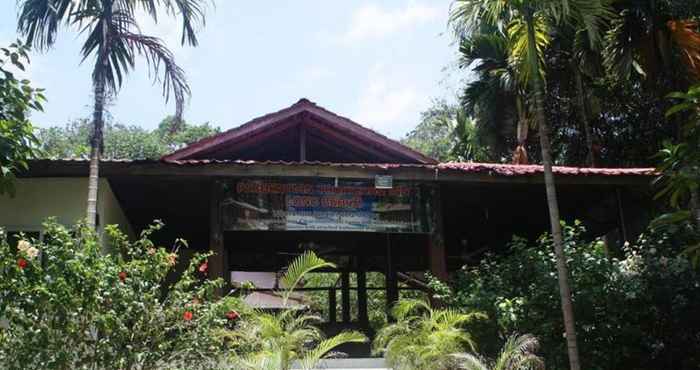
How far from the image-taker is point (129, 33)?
9.22 m

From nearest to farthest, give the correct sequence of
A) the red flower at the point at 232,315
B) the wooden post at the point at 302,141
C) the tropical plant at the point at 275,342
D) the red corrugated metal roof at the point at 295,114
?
1. the tropical plant at the point at 275,342
2. the red flower at the point at 232,315
3. the red corrugated metal roof at the point at 295,114
4. the wooden post at the point at 302,141

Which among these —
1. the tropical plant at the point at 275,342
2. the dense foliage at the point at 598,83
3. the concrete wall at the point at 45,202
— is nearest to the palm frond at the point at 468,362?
the tropical plant at the point at 275,342

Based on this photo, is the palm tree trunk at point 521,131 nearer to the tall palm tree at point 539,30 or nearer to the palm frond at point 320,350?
the tall palm tree at point 539,30

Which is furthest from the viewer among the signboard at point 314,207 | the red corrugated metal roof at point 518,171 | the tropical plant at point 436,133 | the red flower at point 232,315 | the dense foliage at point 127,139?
the dense foliage at point 127,139

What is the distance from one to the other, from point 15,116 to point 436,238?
226 inches

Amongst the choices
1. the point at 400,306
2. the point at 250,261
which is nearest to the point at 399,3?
the point at 400,306

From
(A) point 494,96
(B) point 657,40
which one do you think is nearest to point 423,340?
(B) point 657,40

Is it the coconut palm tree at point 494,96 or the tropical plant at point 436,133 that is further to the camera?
the tropical plant at point 436,133

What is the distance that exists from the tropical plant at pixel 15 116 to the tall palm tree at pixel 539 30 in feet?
16.2

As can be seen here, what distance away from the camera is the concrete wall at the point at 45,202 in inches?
374

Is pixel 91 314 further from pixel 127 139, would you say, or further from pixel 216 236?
pixel 127 139

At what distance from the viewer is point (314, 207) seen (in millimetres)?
9859

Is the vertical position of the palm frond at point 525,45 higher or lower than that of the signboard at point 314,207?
higher

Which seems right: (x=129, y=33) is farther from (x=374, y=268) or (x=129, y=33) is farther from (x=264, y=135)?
(x=374, y=268)
